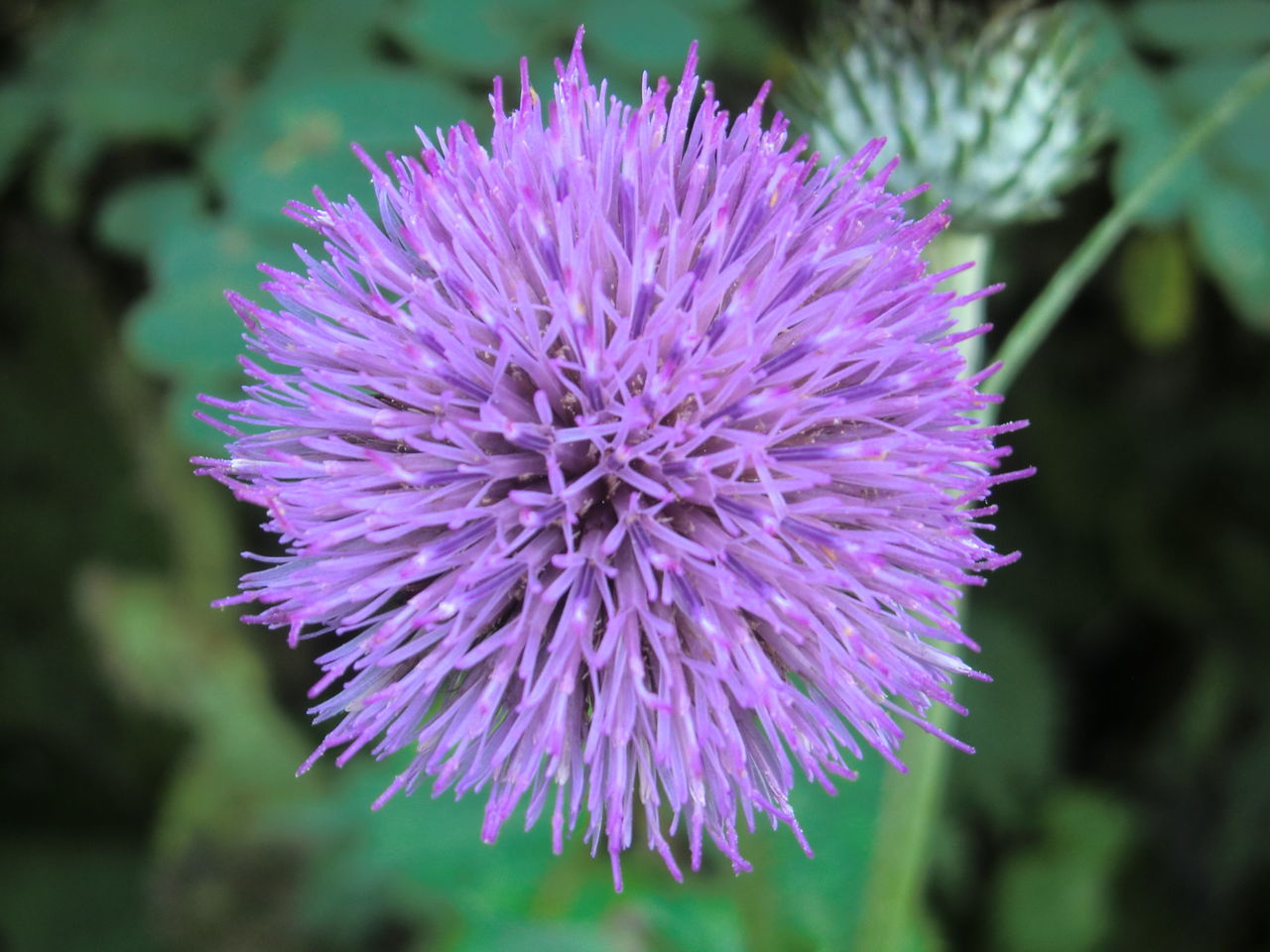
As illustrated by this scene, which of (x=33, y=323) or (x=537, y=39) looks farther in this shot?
(x=33, y=323)

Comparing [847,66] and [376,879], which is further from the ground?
[847,66]

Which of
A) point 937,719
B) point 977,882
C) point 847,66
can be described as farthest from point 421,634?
point 977,882

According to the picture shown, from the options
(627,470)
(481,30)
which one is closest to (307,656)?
(481,30)

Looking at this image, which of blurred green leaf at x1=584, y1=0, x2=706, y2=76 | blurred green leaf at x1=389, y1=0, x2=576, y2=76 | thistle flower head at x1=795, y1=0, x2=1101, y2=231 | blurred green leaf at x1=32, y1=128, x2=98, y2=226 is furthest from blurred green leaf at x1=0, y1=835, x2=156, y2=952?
thistle flower head at x1=795, y1=0, x2=1101, y2=231

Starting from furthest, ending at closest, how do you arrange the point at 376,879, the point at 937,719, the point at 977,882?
the point at 977,882 < the point at 376,879 < the point at 937,719

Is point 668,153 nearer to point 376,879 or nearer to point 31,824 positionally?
point 376,879

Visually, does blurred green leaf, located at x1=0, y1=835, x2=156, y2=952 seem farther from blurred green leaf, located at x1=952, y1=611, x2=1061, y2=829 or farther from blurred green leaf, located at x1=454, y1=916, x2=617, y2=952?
blurred green leaf, located at x1=952, y1=611, x2=1061, y2=829
